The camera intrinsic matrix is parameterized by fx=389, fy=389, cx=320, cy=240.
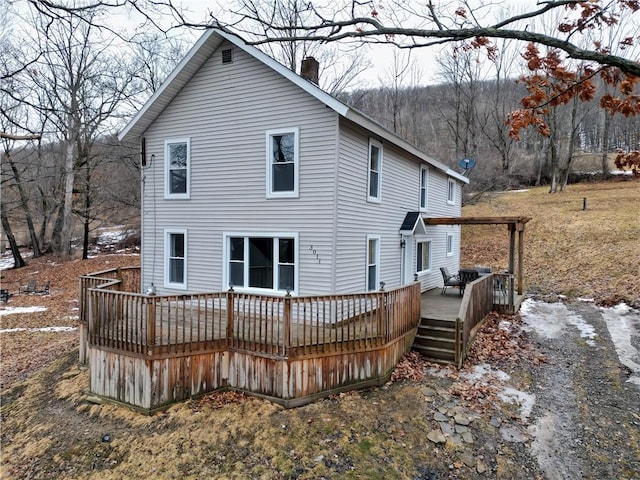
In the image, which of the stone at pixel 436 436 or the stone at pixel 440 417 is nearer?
the stone at pixel 436 436

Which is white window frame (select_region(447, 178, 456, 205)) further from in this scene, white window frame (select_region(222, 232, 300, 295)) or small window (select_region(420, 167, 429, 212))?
white window frame (select_region(222, 232, 300, 295))

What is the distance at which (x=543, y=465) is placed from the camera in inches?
218

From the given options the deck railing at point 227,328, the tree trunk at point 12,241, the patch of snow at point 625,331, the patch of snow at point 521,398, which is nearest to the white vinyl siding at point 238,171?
the deck railing at point 227,328

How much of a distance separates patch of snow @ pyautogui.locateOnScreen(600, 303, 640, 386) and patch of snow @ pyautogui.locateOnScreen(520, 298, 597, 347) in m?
0.54

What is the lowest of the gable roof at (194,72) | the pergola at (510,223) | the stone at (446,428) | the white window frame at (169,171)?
the stone at (446,428)

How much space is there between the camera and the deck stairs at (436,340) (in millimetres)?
9078

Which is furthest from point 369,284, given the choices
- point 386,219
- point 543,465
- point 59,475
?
point 59,475

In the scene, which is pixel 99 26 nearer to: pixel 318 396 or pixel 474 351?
pixel 318 396

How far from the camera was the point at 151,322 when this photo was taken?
7.16 meters

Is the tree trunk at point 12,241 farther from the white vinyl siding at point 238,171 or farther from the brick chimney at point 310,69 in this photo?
the brick chimney at point 310,69

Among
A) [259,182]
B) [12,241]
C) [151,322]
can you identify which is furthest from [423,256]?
[12,241]

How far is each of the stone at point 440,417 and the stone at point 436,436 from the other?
307 mm

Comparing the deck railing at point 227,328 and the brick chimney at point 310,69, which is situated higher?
the brick chimney at point 310,69

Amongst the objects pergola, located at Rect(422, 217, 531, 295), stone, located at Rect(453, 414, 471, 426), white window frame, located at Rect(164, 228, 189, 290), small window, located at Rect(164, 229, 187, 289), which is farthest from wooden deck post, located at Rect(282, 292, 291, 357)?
pergola, located at Rect(422, 217, 531, 295)
